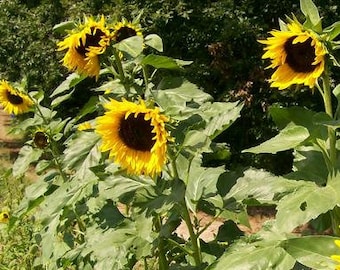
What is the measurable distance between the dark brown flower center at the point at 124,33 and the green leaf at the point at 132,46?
195 millimetres

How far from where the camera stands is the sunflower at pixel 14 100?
3.11 m

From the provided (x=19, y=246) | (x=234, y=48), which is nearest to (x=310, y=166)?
(x=19, y=246)

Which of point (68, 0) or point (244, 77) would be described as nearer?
→ point (244, 77)

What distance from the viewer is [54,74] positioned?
8.14 m

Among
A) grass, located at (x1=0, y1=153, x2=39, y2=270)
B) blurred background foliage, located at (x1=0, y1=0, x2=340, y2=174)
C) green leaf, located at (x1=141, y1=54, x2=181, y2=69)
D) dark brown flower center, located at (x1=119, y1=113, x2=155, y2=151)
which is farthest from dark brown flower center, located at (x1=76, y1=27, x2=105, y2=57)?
blurred background foliage, located at (x1=0, y1=0, x2=340, y2=174)

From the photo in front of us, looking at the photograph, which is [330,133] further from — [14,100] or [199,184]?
[14,100]

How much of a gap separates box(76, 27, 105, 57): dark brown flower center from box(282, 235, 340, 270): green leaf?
1.07 meters

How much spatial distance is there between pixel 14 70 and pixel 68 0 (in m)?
1.41

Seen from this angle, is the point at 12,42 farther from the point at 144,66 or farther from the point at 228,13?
the point at 144,66

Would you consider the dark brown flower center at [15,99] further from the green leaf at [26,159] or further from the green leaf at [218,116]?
the green leaf at [218,116]

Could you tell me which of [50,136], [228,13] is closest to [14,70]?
[228,13]

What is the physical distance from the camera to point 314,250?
4.75ft

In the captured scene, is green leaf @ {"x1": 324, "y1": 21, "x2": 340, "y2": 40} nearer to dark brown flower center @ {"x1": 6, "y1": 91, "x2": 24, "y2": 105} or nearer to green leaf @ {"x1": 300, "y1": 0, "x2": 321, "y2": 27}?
green leaf @ {"x1": 300, "y1": 0, "x2": 321, "y2": 27}

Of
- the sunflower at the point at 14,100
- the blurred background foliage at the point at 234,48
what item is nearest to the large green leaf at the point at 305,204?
the sunflower at the point at 14,100
